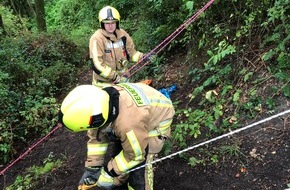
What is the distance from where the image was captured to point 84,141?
604 cm

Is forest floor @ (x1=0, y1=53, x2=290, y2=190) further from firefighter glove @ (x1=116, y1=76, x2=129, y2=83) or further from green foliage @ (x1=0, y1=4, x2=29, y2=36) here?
green foliage @ (x1=0, y1=4, x2=29, y2=36)

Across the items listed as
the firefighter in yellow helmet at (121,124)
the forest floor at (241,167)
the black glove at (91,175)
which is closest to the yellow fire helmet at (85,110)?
the firefighter in yellow helmet at (121,124)

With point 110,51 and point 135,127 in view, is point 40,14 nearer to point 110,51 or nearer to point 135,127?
point 110,51

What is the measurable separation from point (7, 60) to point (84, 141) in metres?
3.44

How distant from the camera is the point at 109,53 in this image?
17.1ft

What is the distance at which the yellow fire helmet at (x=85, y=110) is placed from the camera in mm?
2912

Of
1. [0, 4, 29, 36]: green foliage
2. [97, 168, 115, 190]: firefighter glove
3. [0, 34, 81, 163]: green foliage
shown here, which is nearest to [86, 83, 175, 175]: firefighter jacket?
[97, 168, 115, 190]: firefighter glove

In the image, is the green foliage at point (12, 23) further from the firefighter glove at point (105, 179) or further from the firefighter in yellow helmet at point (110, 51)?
the firefighter glove at point (105, 179)

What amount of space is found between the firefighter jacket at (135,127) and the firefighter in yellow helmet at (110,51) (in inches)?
61.0

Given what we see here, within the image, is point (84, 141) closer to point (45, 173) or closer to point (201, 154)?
point (45, 173)

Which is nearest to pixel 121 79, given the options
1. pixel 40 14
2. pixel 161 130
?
pixel 161 130

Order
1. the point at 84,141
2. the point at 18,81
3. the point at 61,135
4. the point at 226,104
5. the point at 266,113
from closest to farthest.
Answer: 1. the point at 266,113
2. the point at 226,104
3. the point at 84,141
4. the point at 61,135
5. the point at 18,81

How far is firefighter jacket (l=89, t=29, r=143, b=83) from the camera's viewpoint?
505 centimetres

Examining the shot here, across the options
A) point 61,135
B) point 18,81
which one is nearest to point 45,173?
point 61,135
